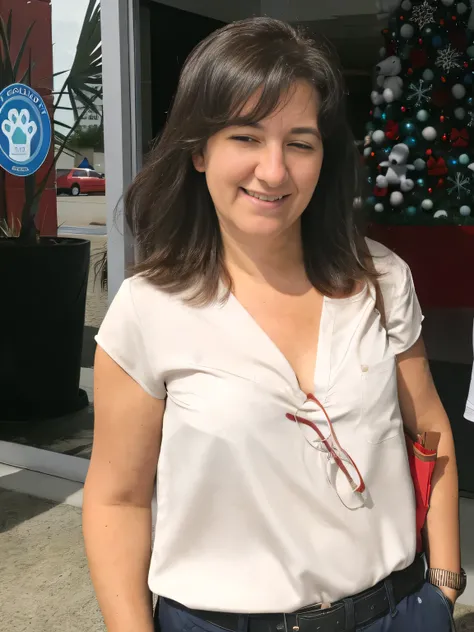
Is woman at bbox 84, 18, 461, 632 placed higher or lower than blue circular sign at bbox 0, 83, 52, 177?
lower

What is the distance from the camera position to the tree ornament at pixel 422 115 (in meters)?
4.50

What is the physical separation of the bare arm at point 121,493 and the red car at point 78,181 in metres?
2.51

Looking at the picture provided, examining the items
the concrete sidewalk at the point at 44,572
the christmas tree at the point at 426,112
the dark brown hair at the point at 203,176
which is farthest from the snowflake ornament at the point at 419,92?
the dark brown hair at the point at 203,176

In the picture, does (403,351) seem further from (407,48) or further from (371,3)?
(371,3)

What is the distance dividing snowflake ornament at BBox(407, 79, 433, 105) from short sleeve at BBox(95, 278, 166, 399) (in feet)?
12.1

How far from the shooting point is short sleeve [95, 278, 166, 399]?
1.26 meters

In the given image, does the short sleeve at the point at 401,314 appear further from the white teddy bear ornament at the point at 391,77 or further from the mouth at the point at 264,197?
the white teddy bear ornament at the point at 391,77

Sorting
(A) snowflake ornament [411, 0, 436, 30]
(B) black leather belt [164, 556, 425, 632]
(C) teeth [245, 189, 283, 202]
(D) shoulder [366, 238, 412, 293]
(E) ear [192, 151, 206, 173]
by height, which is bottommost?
(B) black leather belt [164, 556, 425, 632]

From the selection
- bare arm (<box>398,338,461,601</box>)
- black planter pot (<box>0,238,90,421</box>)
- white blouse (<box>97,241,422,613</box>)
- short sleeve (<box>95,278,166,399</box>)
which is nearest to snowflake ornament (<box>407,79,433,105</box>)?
black planter pot (<box>0,238,90,421</box>)

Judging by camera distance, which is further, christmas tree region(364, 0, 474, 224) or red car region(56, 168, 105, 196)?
christmas tree region(364, 0, 474, 224)

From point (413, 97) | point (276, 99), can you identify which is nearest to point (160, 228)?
point (276, 99)

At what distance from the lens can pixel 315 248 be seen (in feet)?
4.79

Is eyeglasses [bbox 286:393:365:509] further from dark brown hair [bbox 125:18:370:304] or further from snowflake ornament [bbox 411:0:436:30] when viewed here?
snowflake ornament [bbox 411:0:436:30]

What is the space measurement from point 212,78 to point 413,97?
3.58 metres
